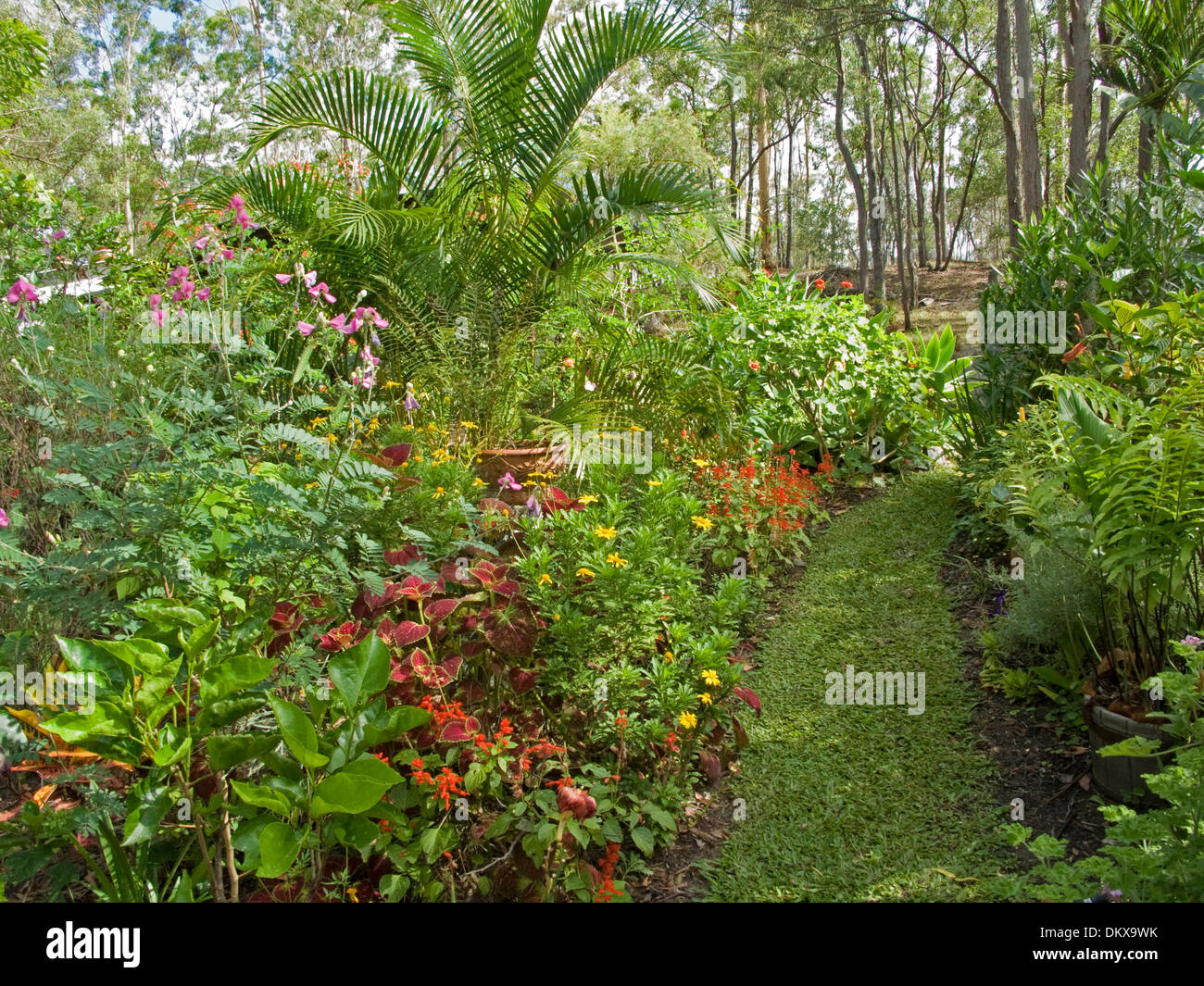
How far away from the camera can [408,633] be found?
2311 mm

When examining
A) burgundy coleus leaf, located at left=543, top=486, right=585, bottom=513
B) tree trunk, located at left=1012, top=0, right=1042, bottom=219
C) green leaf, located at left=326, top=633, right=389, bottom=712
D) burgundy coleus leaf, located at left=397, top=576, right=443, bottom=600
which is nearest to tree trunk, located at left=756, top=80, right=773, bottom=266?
tree trunk, located at left=1012, top=0, right=1042, bottom=219

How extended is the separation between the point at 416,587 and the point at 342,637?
266 millimetres

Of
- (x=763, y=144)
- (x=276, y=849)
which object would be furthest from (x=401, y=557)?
(x=763, y=144)

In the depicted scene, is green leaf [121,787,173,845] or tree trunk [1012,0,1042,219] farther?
tree trunk [1012,0,1042,219]

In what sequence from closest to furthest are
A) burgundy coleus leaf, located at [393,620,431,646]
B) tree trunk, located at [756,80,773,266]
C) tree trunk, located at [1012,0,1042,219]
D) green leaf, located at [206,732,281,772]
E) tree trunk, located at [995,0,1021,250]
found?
1. green leaf, located at [206,732,281,772]
2. burgundy coleus leaf, located at [393,620,431,646]
3. tree trunk, located at [1012,0,1042,219]
4. tree trunk, located at [995,0,1021,250]
5. tree trunk, located at [756,80,773,266]

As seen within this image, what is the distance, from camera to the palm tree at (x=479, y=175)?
16.4 ft

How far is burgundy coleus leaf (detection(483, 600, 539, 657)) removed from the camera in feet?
8.14

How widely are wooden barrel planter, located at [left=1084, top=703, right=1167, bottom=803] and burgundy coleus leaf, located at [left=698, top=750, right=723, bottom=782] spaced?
3.87 ft

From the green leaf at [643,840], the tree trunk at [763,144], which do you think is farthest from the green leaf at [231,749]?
the tree trunk at [763,144]

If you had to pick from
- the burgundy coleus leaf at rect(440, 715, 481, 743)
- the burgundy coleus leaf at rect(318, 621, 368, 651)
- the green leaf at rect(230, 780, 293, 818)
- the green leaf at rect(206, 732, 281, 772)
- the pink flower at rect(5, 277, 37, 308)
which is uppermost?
the pink flower at rect(5, 277, 37, 308)

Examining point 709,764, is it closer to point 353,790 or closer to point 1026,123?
point 353,790

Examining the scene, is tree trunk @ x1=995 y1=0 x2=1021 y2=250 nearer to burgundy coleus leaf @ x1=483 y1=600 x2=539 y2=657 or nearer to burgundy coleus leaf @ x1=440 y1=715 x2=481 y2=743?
burgundy coleus leaf @ x1=483 y1=600 x2=539 y2=657

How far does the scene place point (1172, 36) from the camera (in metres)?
6.38

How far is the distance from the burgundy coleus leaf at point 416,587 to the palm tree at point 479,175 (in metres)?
2.60
